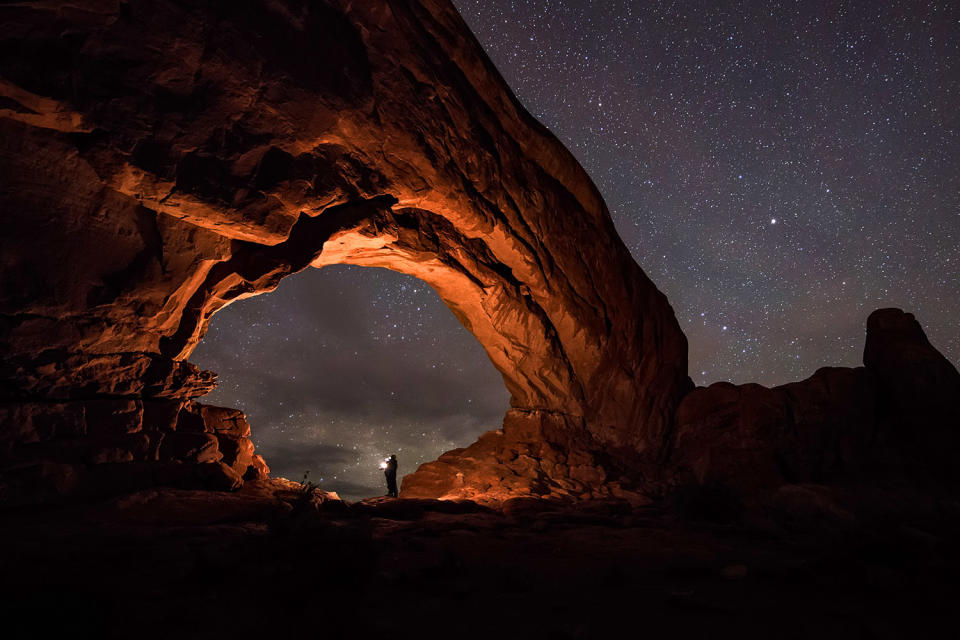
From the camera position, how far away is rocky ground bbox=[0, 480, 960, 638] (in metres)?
3.18

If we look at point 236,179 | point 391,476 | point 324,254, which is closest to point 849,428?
point 324,254

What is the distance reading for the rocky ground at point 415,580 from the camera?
10.4 ft

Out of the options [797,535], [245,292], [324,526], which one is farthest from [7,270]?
[797,535]

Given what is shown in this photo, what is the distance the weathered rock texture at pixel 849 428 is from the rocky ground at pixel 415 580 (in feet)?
16.2

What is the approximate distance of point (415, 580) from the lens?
4434 mm

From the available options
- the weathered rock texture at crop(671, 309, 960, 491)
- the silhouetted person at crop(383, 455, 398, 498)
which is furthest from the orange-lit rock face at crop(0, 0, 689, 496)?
the silhouetted person at crop(383, 455, 398, 498)

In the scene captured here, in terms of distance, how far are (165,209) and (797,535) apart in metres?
12.7

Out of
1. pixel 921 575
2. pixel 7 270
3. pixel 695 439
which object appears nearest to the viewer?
pixel 921 575

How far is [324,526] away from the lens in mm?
4562

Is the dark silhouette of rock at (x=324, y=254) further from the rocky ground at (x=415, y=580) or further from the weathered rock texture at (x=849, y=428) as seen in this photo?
the rocky ground at (x=415, y=580)

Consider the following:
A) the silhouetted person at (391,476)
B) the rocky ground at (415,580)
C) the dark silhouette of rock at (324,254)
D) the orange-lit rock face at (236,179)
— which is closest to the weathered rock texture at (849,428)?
the dark silhouette of rock at (324,254)

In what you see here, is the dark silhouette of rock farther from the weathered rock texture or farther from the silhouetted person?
Result: the silhouetted person

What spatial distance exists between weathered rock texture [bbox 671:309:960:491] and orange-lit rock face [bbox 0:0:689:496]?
85.5 inches

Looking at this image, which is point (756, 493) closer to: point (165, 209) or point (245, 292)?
point (245, 292)
